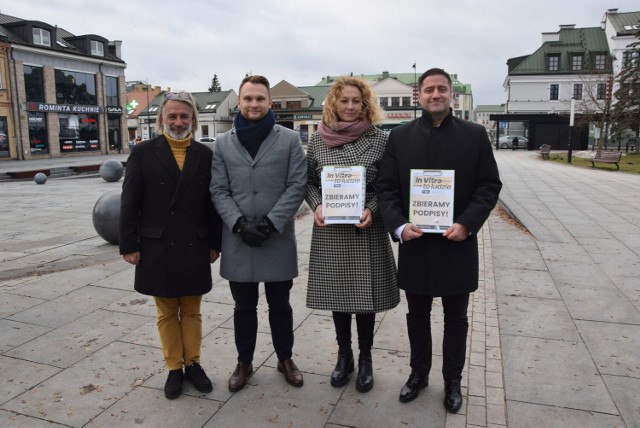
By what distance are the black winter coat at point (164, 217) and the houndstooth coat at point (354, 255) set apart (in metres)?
0.83

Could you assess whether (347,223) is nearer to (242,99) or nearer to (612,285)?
(242,99)

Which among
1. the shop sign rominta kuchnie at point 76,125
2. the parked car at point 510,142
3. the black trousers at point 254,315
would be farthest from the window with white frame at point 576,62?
the black trousers at point 254,315

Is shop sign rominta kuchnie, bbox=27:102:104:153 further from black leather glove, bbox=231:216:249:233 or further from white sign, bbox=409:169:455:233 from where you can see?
white sign, bbox=409:169:455:233

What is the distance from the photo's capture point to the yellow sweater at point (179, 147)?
12.1ft

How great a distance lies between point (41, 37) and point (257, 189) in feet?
145

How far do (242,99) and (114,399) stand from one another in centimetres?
227

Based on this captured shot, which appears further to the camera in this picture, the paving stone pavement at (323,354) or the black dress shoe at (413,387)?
the black dress shoe at (413,387)

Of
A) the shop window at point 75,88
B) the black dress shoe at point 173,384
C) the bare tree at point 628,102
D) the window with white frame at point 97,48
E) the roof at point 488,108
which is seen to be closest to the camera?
the black dress shoe at point 173,384

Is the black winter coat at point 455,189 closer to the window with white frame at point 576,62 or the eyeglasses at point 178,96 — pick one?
the eyeglasses at point 178,96

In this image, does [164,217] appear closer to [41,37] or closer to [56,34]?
[41,37]

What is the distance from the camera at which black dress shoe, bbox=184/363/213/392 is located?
381 cm

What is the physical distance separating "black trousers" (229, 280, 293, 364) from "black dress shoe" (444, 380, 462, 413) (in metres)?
1.18

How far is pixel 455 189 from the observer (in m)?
3.43

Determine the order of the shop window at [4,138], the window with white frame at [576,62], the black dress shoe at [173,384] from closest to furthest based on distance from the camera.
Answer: the black dress shoe at [173,384]
the shop window at [4,138]
the window with white frame at [576,62]
